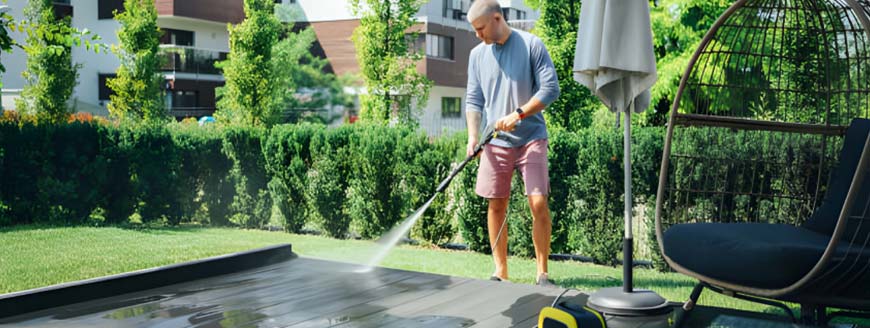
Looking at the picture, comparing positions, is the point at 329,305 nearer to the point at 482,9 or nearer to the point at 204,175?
the point at 482,9

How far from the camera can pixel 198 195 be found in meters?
8.59

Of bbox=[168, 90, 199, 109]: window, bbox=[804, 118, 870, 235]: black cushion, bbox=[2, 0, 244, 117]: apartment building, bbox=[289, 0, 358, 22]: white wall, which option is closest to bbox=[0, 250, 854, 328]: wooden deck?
bbox=[804, 118, 870, 235]: black cushion

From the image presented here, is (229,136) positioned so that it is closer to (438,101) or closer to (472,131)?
(472,131)

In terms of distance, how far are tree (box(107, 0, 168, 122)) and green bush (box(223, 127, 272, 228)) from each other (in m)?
10.3

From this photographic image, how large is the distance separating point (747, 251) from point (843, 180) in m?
0.88

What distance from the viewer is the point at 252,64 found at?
1491 cm

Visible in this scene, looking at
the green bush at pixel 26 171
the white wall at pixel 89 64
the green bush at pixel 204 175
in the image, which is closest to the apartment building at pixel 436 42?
the white wall at pixel 89 64

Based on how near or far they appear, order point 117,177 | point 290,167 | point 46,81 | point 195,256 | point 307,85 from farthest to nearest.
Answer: point 307,85 → point 46,81 → point 117,177 → point 290,167 → point 195,256

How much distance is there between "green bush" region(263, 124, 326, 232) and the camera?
788 cm

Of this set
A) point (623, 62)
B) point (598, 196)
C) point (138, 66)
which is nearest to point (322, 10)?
point (138, 66)

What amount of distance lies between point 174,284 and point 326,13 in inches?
1089

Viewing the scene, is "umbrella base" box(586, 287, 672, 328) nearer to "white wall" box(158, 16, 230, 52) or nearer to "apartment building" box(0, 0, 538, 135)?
"apartment building" box(0, 0, 538, 135)

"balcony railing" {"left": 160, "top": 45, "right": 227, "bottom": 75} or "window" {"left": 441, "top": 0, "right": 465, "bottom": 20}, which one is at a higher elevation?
"window" {"left": 441, "top": 0, "right": 465, "bottom": 20}

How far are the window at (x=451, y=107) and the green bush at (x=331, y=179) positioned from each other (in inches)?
907
